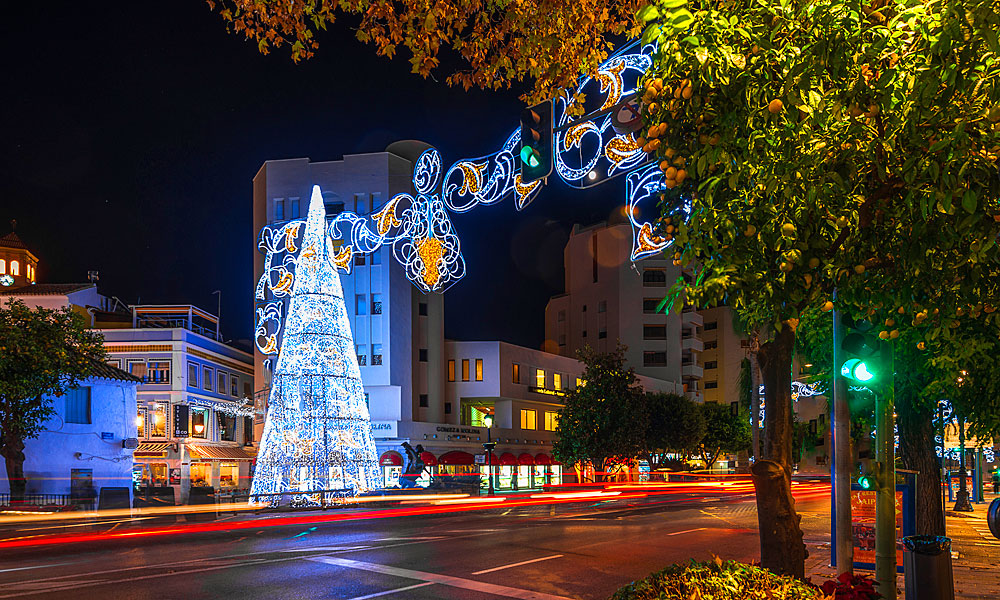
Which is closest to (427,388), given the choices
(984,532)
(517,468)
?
(517,468)

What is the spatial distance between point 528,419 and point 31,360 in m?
40.7

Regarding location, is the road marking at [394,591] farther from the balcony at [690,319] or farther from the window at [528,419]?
the balcony at [690,319]

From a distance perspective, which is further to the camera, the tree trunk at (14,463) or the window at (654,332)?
the window at (654,332)

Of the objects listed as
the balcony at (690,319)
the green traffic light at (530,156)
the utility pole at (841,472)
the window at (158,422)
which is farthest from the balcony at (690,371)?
the green traffic light at (530,156)

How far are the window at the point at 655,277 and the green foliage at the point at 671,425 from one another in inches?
851

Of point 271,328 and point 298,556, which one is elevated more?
point 271,328

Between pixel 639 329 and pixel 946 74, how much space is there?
8064 cm

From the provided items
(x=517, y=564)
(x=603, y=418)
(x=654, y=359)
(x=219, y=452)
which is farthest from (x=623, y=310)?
(x=517, y=564)

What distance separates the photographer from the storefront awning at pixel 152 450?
5153cm

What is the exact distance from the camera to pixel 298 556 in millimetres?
16344

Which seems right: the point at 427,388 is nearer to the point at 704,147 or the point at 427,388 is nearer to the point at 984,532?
the point at 984,532

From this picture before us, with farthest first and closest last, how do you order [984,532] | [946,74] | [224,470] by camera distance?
[224,470], [984,532], [946,74]

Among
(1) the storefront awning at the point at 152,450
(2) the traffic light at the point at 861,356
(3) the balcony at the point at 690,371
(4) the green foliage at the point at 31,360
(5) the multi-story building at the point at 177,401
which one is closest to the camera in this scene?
(2) the traffic light at the point at 861,356

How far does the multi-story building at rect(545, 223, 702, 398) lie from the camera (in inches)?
3319
